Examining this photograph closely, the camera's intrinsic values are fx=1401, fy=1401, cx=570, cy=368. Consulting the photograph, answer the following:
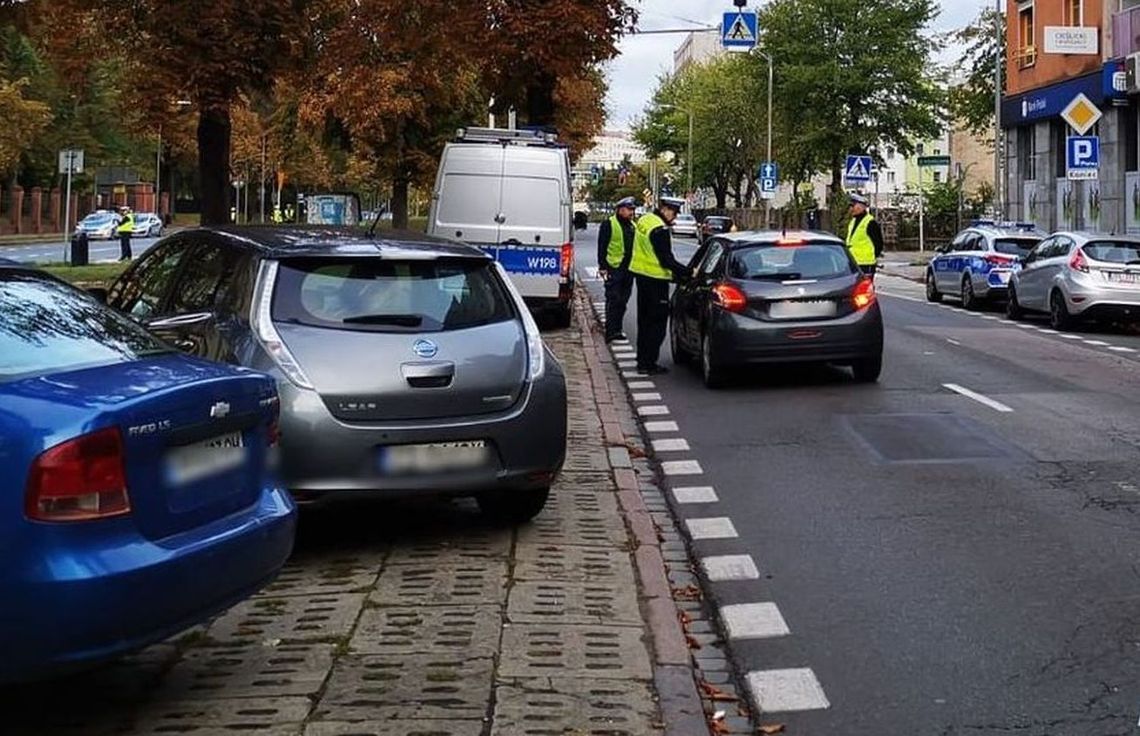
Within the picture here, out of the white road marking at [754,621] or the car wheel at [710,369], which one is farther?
the car wheel at [710,369]

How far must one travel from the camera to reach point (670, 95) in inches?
3996

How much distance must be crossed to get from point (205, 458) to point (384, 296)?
8.61 feet

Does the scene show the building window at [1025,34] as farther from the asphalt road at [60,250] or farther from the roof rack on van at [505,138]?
the asphalt road at [60,250]

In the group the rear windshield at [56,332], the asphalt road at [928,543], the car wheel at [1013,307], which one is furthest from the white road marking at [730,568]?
the car wheel at [1013,307]

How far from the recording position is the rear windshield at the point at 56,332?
4.72 m

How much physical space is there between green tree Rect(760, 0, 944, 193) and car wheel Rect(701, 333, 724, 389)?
45.3 metres

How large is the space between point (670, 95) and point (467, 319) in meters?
96.3

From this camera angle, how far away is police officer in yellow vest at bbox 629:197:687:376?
14625 mm

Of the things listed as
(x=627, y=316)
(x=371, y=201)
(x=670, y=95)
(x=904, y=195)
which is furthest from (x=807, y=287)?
(x=670, y=95)

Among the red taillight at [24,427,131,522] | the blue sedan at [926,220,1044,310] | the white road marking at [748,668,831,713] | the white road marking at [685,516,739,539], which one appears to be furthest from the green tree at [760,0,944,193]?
the red taillight at [24,427,131,522]

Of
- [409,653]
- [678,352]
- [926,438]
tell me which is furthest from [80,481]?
[678,352]

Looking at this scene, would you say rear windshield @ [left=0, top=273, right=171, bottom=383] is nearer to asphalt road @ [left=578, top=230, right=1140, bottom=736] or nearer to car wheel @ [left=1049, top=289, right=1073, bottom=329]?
asphalt road @ [left=578, top=230, right=1140, bottom=736]

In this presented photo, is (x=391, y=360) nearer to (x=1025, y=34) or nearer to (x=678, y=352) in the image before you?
(x=678, y=352)

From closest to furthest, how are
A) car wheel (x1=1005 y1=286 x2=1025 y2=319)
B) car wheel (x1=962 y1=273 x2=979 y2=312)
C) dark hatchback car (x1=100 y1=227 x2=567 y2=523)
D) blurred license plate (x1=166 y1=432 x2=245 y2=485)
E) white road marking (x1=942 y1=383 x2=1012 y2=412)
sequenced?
A: blurred license plate (x1=166 y1=432 x2=245 y2=485)
dark hatchback car (x1=100 y1=227 x2=567 y2=523)
white road marking (x1=942 y1=383 x2=1012 y2=412)
car wheel (x1=1005 y1=286 x2=1025 y2=319)
car wheel (x1=962 y1=273 x2=979 y2=312)
